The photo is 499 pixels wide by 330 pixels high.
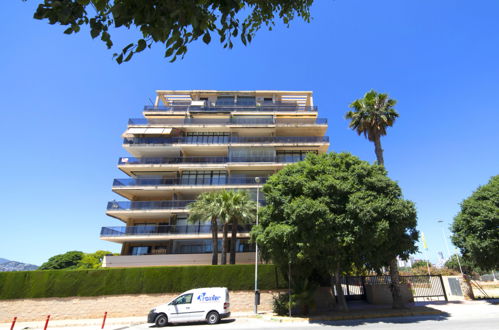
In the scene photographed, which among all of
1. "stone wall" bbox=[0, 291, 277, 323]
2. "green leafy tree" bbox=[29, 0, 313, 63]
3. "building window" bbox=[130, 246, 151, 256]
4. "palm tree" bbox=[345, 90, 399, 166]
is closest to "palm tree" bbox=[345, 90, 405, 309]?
"palm tree" bbox=[345, 90, 399, 166]

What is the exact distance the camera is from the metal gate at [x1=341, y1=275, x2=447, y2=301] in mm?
18906

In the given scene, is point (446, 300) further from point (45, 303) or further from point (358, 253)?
point (45, 303)

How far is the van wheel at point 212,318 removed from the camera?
14.1m

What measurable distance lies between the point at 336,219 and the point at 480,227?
1134 centimetres

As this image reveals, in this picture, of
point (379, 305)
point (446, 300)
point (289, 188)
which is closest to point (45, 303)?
point (289, 188)

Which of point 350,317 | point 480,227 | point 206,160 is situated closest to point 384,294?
point 350,317

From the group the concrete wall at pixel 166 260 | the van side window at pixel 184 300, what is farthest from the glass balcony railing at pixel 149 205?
the van side window at pixel 184 300

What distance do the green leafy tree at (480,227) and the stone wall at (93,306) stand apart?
13.8 metres

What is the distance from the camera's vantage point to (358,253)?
44.3ft

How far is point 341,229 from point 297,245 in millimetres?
2411

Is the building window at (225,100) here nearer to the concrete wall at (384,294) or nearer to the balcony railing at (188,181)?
the balcony railing at (188,181)

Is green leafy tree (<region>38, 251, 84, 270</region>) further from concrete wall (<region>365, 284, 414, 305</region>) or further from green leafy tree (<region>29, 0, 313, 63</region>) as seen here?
green leafy tree (<region>29, 0, 313, 63</region>)

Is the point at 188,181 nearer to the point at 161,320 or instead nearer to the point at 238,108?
the point at 238,108

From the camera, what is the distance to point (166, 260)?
25234mm
